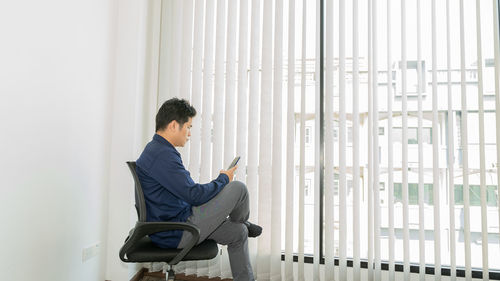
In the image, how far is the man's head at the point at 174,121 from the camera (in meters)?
1.80

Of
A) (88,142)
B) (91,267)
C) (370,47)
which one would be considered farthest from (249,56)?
(91,267)

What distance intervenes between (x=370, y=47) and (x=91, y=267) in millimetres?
2445

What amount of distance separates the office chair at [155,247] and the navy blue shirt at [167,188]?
5 cm

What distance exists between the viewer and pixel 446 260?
89.9 inches

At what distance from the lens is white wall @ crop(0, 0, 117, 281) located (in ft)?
4.95

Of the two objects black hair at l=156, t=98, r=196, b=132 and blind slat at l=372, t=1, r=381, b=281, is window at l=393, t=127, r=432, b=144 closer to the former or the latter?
blind slat at l=372, t=1, r=381, b=281

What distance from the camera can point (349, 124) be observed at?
2.41 m

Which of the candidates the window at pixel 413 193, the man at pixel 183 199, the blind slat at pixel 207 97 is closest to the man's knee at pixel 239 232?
the man at pixel 183 199

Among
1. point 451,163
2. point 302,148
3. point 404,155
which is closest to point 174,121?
point 302,148

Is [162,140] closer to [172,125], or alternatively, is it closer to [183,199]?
[172,125]

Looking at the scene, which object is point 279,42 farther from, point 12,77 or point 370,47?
point 12,77

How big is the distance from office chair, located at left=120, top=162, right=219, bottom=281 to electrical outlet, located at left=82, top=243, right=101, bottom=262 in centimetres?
63

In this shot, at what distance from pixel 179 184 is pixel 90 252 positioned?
1025 mm

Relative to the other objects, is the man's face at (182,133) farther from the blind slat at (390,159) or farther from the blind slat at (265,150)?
the blind slat at (390,159)
